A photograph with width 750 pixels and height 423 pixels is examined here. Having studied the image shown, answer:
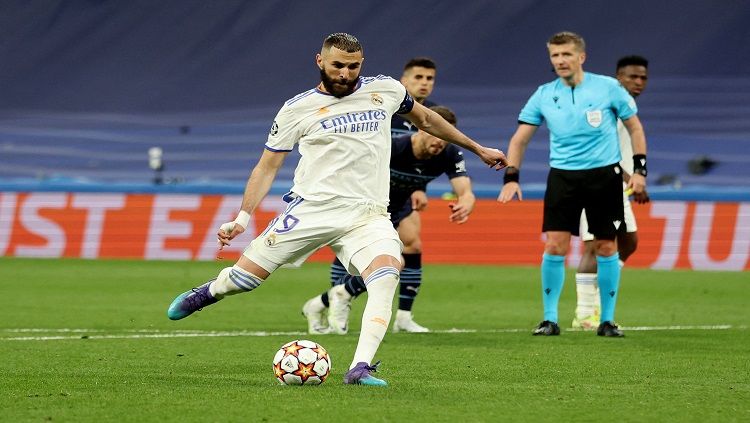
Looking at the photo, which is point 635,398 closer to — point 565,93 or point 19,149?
point 565,93

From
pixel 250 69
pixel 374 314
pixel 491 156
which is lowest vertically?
pixel 374 314

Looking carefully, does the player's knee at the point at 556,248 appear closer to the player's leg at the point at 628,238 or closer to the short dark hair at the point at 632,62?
the player's leg at the point at 628,238

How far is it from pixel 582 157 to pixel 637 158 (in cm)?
40

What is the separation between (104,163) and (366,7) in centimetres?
628

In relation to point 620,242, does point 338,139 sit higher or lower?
higher

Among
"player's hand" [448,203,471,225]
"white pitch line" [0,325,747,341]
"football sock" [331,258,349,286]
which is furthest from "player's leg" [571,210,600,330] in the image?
"player's hand" [448,203,471,225]

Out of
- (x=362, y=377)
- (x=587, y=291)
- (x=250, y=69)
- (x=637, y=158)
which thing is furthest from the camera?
(x=250, y=69)

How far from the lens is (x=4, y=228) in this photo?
1933 cm

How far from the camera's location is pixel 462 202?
9.41 meters

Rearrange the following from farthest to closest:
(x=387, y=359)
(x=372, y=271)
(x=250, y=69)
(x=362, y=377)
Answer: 1. (x=250, y=69)
2. (x=387, y=359)
3. (x=372, y=271)
4. (x=362, y=377)

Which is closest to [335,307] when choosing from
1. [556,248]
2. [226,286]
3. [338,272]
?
[338,272]

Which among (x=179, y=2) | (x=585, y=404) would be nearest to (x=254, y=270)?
(x=585, y=404)

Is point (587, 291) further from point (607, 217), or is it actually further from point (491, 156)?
point (491, 156)

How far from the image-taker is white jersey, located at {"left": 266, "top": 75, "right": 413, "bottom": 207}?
7.18 metres
